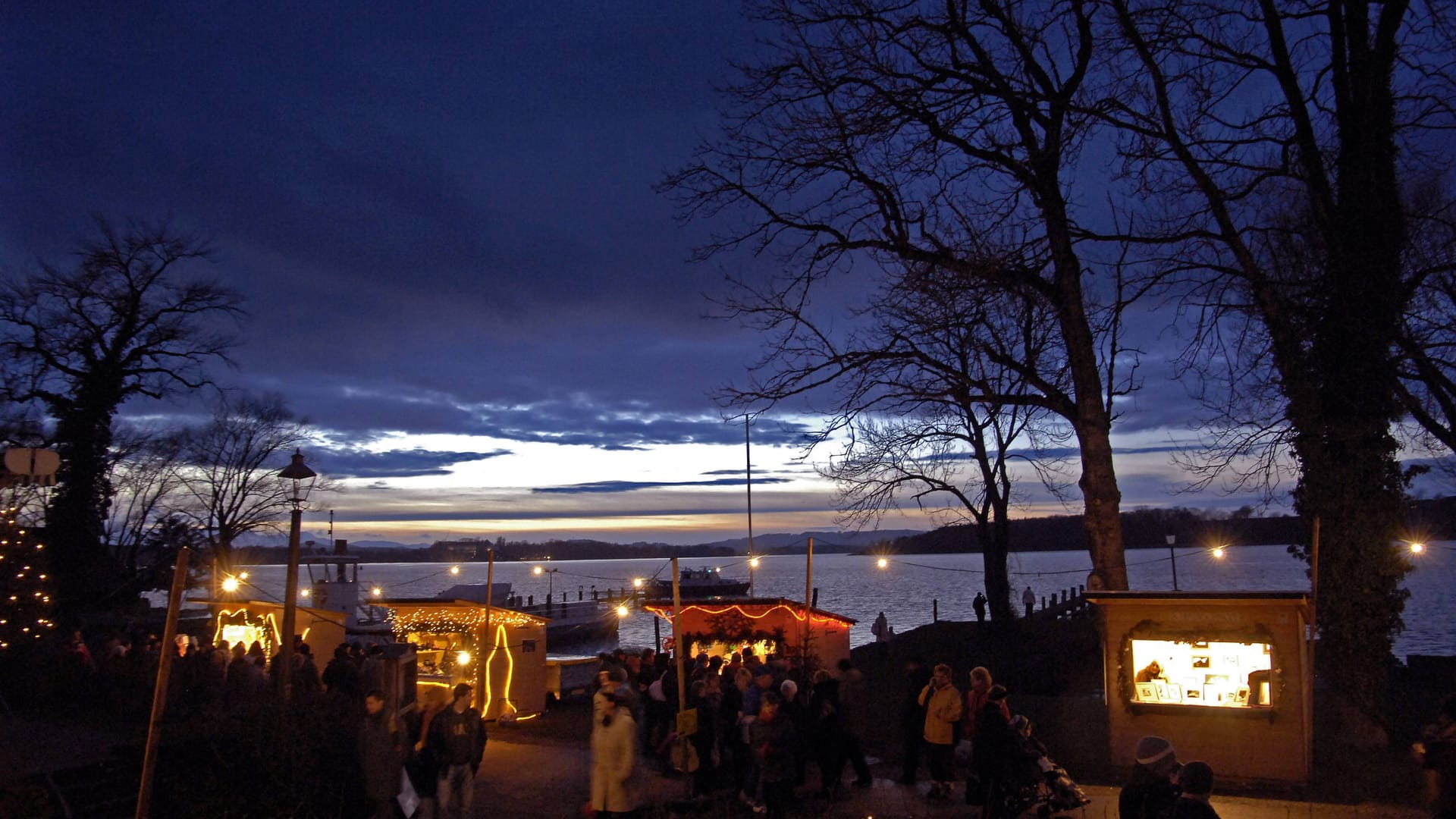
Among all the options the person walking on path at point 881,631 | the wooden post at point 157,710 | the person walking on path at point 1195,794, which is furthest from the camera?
the person walking on path at point 881,631

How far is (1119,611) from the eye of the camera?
10680mm

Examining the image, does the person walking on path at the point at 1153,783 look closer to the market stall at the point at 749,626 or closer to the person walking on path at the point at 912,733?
the person walking on path at the point at 912,733

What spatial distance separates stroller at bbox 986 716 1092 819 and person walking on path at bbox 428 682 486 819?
15.2 feet

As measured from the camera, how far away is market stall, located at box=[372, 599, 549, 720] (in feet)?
57.4

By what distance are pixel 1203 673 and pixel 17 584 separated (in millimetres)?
13424

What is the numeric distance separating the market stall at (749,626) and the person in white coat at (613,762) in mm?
11050

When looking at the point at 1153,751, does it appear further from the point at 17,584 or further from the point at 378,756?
the point at 17,584

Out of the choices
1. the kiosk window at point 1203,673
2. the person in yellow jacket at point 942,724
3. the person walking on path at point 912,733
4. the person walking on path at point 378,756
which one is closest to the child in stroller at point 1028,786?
the person in yellow jacket at point 942,724

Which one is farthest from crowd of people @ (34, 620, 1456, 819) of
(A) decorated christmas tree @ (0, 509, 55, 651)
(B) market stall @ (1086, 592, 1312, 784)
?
(A) decorated christmas tree @ (0, 509, 55, 651)

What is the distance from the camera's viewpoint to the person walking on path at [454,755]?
8.57 meters

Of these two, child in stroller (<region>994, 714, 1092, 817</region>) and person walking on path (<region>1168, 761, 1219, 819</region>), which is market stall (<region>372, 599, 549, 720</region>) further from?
person walking on path (<region>1168, 761, 1219, 819</region>)

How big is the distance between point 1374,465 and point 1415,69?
498cm

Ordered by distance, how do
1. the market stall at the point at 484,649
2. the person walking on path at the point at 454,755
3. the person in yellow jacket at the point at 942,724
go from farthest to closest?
1. the market stall at the point at 484,649
2. the person in yellow jacket at the point at 942,724
3. the person walking on path at the point at 454,755

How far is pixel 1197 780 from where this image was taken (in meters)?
4.99
